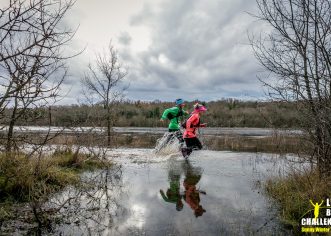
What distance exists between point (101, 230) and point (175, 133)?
10617mm

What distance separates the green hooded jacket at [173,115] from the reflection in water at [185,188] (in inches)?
142

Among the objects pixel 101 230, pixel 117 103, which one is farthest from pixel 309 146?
pixel 117 103

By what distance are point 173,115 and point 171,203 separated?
879 centimetres

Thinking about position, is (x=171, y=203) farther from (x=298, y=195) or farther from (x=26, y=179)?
(x=26, y=179)

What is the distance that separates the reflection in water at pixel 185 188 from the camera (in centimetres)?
751

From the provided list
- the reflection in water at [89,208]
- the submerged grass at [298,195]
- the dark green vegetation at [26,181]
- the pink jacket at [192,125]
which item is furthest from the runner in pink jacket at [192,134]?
the submerged grass at [298,195]

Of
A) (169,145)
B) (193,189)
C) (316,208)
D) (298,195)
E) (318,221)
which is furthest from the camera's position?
(169,145)

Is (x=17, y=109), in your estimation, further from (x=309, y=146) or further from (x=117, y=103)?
(x=117, y=103)

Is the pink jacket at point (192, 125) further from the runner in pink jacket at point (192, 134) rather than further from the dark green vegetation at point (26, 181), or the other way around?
the dark green vegetation at point (26, 181)

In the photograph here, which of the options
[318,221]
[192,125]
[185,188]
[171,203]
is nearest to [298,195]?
[318,221]

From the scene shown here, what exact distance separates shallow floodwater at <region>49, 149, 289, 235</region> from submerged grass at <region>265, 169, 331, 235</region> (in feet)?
0.82

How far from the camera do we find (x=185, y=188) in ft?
29.9

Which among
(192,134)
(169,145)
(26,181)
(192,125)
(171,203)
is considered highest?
(192,125)

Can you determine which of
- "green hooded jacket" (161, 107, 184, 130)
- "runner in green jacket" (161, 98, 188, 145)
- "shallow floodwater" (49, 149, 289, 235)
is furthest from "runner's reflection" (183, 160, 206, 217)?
"green hooded jacket" (161, 107, 184, 130)
